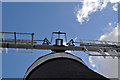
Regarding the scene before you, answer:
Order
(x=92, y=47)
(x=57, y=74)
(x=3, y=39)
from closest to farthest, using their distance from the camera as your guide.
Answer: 1. (x=57, y=74)
2. (x=3, y=39)
3. (x=92, y=47)

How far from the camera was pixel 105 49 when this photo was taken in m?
13.8

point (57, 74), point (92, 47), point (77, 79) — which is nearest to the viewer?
point (77, 79)

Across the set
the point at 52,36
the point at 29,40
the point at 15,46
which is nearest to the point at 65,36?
the point at 52,36

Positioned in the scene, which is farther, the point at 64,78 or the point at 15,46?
the point at 15,46

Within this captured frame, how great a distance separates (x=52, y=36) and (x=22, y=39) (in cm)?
261

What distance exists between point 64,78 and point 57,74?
56 cm

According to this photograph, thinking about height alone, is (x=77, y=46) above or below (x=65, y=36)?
below

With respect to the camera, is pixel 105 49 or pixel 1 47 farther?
pixel 105 49

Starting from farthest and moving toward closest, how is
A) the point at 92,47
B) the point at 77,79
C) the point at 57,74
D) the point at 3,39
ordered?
the point at 92,47 < the point at 3,39 < the point at 57,74 < the point at 77,79

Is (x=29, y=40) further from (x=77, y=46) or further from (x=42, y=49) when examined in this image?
(x=77, y=46)

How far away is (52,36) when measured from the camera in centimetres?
1384

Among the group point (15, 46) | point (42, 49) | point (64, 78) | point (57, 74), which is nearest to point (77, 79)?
point (64, 78)

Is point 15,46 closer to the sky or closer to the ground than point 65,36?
closer to the ground

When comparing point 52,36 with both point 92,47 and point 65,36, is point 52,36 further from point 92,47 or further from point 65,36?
point 92,47
